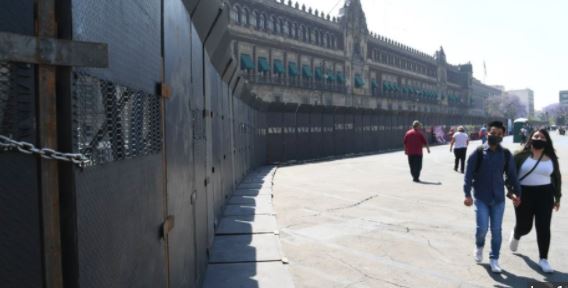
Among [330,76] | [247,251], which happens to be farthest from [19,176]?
[330,76]

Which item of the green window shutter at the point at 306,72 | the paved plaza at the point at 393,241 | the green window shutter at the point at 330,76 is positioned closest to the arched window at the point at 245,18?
the green window shutter at the point at 306,72

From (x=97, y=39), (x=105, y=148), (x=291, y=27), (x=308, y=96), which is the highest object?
(x=291, y=27)

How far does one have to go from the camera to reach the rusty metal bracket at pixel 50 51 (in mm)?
1306

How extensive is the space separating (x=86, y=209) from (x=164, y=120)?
133cm

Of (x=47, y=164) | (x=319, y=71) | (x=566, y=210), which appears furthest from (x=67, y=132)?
(x=319, y=71)

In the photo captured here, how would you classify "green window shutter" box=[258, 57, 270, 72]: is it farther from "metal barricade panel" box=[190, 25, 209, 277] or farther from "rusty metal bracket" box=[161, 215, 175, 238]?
"rusty metal bracket" box=[161, 215, 175, 238]

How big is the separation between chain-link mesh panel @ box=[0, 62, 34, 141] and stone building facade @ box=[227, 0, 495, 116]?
111 feet

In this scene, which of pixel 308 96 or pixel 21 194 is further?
pixel 308 96

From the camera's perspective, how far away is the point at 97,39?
5.53ft

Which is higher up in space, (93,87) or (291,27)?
(291,27)

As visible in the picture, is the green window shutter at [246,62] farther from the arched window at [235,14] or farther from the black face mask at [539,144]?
the black face mask at [539,144]

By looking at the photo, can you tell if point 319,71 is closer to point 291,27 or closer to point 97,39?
point 291,27

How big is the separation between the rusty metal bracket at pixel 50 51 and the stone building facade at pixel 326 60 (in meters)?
33.6

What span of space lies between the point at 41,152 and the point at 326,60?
61912 mm
